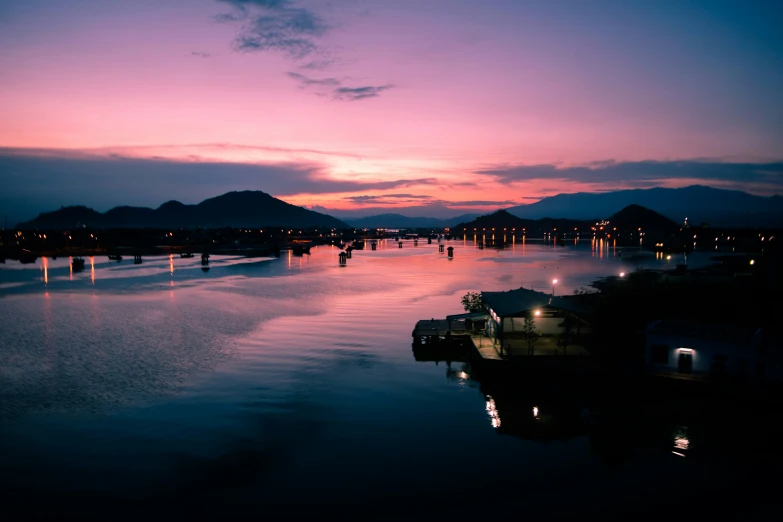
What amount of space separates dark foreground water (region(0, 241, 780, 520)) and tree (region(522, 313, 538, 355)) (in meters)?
2.12

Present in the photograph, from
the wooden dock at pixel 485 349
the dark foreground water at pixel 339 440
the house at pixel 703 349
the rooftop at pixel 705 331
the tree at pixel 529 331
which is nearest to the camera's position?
the dark foreground water at pixel 339 440

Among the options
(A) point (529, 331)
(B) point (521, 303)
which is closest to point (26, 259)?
(B) point (521, 303)

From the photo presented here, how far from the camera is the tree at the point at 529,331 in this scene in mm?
20125

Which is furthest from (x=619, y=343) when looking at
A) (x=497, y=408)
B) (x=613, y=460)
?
(x=613, y=460)

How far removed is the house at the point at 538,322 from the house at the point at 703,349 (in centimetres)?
296

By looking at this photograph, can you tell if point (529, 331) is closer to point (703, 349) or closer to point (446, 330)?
point (446, 330)

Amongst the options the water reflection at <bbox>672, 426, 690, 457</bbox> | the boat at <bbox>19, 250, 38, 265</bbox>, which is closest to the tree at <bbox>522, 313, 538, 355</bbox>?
the water reflection at <bbox>672, 426, 690, 457</bbox>

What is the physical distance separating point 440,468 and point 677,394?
27.5 ft

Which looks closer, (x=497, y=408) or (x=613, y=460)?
(x=613, y=460)

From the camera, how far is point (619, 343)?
2234cm

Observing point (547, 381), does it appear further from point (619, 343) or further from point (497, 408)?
point (619, 343)

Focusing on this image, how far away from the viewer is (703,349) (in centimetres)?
1628

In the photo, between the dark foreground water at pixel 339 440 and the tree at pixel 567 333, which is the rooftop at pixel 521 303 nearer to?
the tree at pixel 567 333

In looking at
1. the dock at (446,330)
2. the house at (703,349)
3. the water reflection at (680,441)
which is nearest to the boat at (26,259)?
the dock at (446,330)
